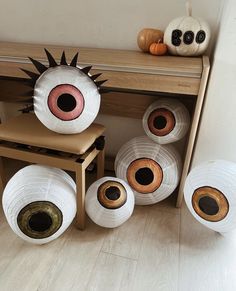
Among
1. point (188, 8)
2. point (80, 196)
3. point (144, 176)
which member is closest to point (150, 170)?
point (144, 176)

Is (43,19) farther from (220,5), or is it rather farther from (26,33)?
(220,5)

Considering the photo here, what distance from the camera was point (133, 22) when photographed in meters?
1.39

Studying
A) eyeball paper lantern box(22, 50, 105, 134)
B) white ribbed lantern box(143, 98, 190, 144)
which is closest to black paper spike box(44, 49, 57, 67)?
eyeball paper lantern box(22, 50, 105, 134)

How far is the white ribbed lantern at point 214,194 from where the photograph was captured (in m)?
1.09

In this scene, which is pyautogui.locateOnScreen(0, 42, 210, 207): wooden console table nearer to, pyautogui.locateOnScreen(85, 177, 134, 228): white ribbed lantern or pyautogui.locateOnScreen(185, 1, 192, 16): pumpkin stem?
pyautogui.locateOnScreen(185, 1, 192, 16): pumpkin stem

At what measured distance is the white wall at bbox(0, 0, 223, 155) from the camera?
133 centimetres

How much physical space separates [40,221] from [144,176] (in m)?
0.56

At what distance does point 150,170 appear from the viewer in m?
1.33

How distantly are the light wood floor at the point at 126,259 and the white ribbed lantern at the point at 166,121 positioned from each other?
1.46ft

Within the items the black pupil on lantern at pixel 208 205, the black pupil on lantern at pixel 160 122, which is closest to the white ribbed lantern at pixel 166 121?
the black pupil on lantern at pixel 160 122

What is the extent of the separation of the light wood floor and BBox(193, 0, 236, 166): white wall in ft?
1.31

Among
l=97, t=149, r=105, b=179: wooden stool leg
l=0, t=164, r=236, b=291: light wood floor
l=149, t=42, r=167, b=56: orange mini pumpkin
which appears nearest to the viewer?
l=0, t=164, r=236, b=291: light wood floor

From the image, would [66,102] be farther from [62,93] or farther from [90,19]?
[90,19]

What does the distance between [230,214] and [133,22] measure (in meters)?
1.07
